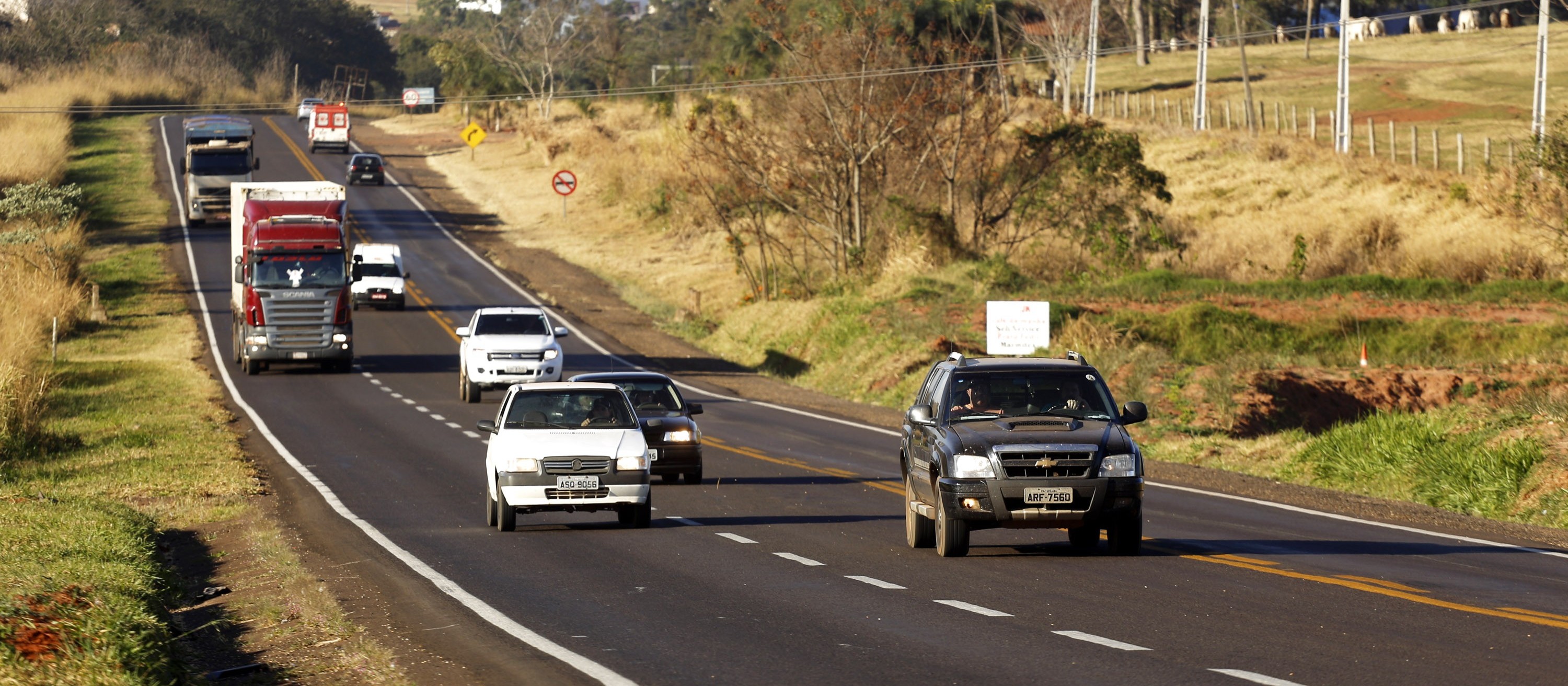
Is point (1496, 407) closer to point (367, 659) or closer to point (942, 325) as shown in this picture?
point (942, 325)

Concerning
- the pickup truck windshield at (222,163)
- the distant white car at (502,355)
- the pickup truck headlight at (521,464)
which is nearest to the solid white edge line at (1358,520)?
the pickup truck headlight at (521,464)

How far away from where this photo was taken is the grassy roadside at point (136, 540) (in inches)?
391

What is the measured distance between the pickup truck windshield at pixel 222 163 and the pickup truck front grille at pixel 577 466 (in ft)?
175

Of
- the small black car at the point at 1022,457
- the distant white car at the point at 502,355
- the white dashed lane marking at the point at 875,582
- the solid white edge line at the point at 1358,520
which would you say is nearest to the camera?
the white dashed lane marking at the point at 875,582

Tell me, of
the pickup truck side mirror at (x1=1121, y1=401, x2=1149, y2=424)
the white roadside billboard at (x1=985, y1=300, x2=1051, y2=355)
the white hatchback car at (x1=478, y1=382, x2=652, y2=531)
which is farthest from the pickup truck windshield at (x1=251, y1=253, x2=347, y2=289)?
the pickup truck side mirror at (x1=1121, y1=401, x2=1149, y2=424)

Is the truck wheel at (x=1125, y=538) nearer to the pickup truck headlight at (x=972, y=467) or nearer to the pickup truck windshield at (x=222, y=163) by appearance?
the pickup truck headlight at (x=972, y=467)

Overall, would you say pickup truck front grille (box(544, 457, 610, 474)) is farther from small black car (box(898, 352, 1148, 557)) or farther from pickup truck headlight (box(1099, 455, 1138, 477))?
pickup truck headlight (box(1099, 455, 1138, 477))

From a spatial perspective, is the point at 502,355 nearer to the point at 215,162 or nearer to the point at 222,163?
the point at 222,163

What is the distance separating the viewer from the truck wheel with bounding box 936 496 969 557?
1440cm

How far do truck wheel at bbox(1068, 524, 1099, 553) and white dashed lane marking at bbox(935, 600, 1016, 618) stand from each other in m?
3.29

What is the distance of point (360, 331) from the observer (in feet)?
160

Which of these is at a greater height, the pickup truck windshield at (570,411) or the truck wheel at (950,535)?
the pickup truck windshield at (570,411)

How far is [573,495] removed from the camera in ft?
55.7

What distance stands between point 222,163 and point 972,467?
2292 inches
